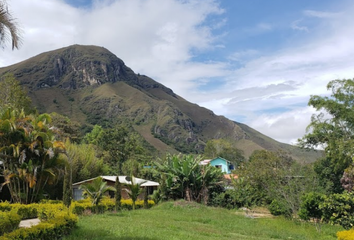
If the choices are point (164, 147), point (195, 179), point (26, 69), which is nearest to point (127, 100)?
Result: point (164, 147)

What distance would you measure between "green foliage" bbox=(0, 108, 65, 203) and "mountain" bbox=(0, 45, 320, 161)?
89932 millimetres

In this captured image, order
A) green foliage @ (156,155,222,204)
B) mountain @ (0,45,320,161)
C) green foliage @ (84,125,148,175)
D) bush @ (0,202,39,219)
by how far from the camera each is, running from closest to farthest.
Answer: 1. bush @ (0,202,39,219)
2. green foliage @ (156,155,222,204)
3. green foliage @ (84,125,148,175)
4. mountain @ (0,45,320,161)

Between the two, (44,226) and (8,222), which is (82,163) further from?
(44,226)

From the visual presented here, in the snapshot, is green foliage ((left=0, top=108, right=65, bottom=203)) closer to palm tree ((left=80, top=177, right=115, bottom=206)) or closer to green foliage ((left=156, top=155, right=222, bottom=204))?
palm tree ((left=80, top=177, right=115, bottom=206))

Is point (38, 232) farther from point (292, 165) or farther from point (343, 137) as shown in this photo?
point (343, 137)

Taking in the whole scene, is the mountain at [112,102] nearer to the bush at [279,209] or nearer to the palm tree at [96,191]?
the bush at [279,209]

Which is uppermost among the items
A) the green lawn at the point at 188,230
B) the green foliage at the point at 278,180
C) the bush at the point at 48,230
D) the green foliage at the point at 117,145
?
the green foliage at the point at 117,145

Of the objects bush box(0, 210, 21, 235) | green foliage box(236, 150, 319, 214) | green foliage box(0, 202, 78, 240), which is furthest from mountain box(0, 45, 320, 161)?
bush box(0, 210, 21, 235)

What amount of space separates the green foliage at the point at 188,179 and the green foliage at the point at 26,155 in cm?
893

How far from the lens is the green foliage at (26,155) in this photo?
17578 millimetres

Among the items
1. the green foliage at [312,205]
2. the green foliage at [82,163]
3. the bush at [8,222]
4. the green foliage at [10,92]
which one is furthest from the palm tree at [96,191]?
the green foliage at [10,92]

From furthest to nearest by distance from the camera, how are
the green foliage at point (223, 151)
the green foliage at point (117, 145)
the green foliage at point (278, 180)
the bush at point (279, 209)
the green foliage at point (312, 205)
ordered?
the green foliage at point (223, 151)
the green foliage at point (117, 145)
the bush at point (279, 209)
the green foliage at point (278, 180)
the green foliage at point (312, 205)

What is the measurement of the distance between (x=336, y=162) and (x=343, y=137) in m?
1.96

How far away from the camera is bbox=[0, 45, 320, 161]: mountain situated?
12562cm
